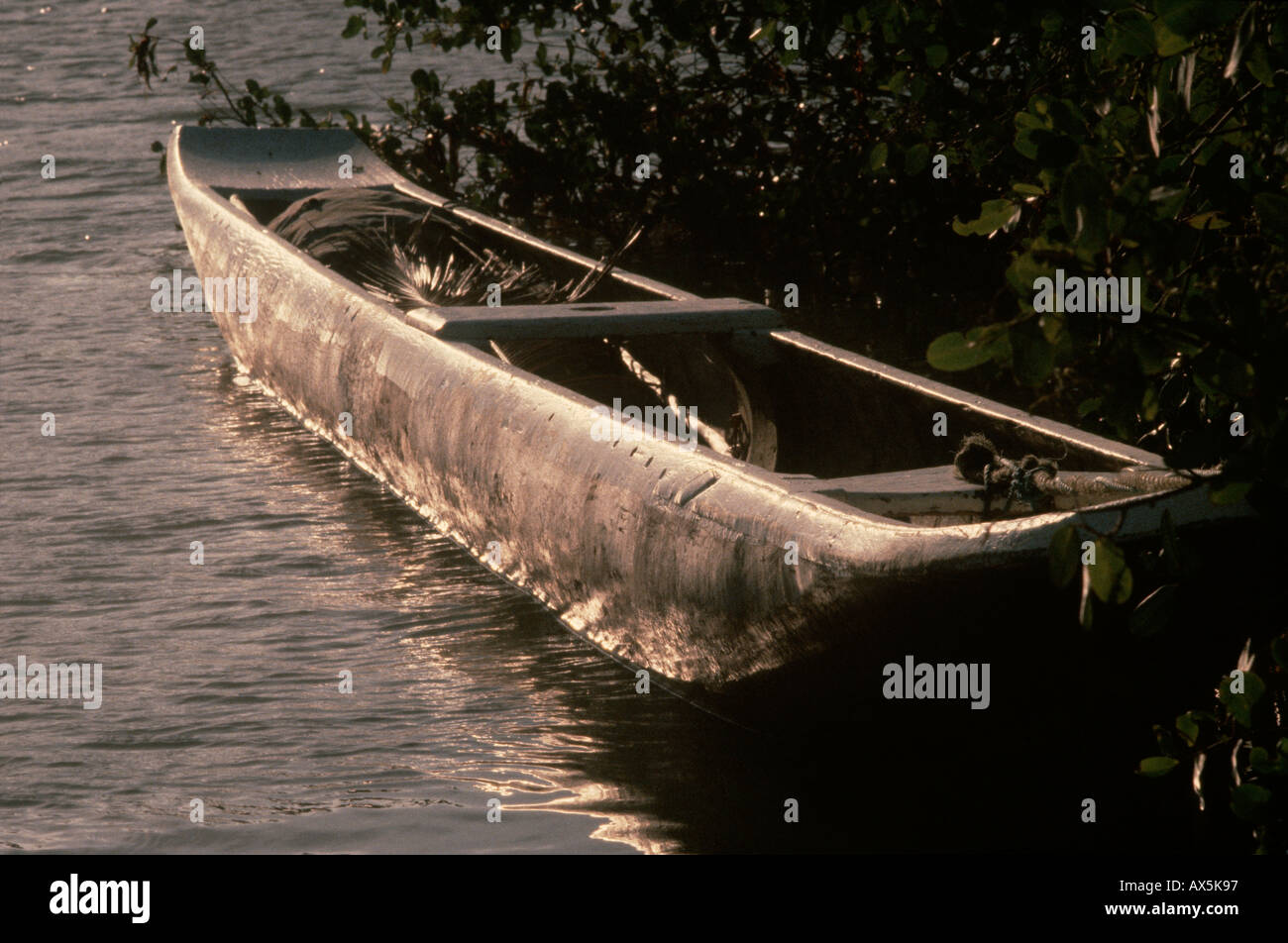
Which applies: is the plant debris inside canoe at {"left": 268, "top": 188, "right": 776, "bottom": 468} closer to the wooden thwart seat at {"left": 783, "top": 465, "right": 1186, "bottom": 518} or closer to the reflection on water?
the reflection on water

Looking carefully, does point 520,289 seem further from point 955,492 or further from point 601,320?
point 955,492

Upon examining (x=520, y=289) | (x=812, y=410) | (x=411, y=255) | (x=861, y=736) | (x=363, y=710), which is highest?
(x=411, y=255)

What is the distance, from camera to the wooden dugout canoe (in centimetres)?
405

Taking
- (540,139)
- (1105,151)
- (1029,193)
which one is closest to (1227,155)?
(1105,151)

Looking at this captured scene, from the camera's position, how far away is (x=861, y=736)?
4285 mm

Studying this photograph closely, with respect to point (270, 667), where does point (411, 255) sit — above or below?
above

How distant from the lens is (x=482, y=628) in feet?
18.8

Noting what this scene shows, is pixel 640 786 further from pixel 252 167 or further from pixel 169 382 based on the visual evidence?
pixel 252 167

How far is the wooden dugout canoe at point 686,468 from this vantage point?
405 centimetres

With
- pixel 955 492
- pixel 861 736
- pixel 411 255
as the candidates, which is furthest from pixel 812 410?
pixel 411 255

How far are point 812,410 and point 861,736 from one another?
1.89m

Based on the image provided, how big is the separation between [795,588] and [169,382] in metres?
A: 5.46

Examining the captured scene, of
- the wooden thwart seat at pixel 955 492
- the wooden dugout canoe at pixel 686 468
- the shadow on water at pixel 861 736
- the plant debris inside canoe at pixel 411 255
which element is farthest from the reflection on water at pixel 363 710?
the plant debris inside canoe at pixel 411 255

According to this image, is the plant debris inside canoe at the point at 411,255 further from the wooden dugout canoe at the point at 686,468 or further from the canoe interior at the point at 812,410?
the canoe interior at the point at 812,410
